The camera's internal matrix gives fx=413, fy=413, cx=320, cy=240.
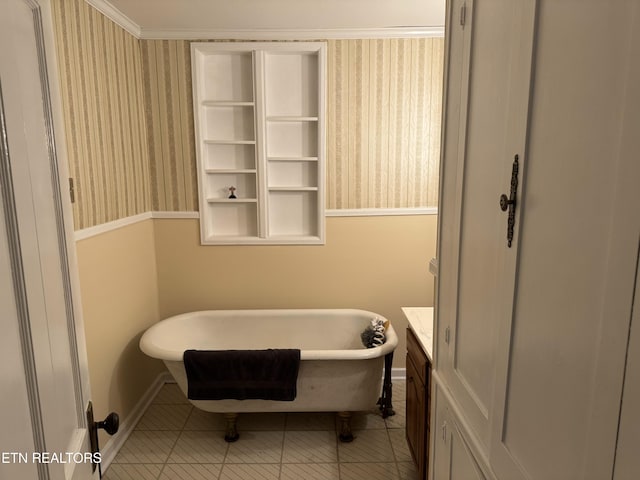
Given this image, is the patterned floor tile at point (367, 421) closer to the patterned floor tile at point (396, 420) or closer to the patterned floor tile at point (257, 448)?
the patterned floor tile at point (396, 420)

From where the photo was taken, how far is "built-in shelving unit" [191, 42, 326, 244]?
306cm

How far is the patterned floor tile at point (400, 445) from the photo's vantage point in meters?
2.44

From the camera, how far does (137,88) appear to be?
2959mm

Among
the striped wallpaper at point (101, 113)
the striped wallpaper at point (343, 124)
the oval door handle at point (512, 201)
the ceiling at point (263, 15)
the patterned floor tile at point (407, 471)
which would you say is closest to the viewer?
the oval door handle at point (512, 201)

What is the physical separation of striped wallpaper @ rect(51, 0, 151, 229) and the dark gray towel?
1.01 m

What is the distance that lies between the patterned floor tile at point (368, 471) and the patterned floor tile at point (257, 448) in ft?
1.31

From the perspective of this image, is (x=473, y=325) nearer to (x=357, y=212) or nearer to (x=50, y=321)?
(x=50, y=321)

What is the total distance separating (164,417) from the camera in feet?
9.43

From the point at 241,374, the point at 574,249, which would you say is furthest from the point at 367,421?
the point at 574,249

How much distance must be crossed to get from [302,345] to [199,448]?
98 cm

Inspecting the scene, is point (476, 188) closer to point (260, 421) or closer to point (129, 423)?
point (260, 421)

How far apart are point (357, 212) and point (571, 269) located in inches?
99.9

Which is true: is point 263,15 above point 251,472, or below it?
above

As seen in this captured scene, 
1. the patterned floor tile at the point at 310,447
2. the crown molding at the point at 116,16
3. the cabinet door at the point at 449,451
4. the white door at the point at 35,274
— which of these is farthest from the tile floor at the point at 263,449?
the crown molding at the point at 116,16
